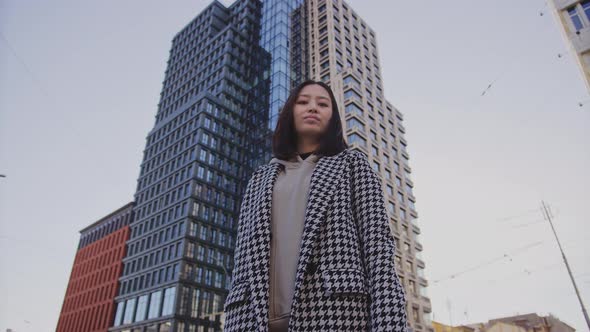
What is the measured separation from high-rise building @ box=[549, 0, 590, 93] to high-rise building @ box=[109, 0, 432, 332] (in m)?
25.5

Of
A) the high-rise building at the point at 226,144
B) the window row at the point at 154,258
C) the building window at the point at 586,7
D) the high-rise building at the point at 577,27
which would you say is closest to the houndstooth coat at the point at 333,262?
the high-rise building at the point at 577,27

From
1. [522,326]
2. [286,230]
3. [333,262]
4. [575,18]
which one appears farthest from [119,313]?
[333,262]

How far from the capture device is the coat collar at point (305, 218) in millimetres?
1962

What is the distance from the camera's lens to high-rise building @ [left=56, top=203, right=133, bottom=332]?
66875mm

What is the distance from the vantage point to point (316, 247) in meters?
2.11

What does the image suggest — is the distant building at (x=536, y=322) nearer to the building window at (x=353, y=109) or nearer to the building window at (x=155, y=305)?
the building window at (x=353, y=109)

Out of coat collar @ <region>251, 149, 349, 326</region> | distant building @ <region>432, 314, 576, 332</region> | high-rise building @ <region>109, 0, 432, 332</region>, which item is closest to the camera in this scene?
coat collar @ <region>251, 149, 349, 326</region>

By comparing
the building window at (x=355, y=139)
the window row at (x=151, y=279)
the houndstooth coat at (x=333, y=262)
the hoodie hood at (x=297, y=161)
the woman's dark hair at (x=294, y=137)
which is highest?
the building window at (x=355, y=139)

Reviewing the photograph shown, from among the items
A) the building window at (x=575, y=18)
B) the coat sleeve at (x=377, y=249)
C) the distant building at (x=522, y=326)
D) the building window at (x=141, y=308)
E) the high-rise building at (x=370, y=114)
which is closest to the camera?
the coat sleeve at (x=377, y=249)

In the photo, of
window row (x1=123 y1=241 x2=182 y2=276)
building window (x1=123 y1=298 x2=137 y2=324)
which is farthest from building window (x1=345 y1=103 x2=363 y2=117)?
building window (x1=123 y1=298 x2=137 y2=324)

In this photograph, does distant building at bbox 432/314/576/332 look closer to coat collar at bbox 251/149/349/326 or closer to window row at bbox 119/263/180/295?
window row at bbox 119/263/180/295

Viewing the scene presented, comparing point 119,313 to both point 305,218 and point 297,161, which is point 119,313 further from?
point 305,218

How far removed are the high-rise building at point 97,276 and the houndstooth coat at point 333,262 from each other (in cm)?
7174

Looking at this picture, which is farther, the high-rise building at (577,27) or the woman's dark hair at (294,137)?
the high-rise building at (577,27)
